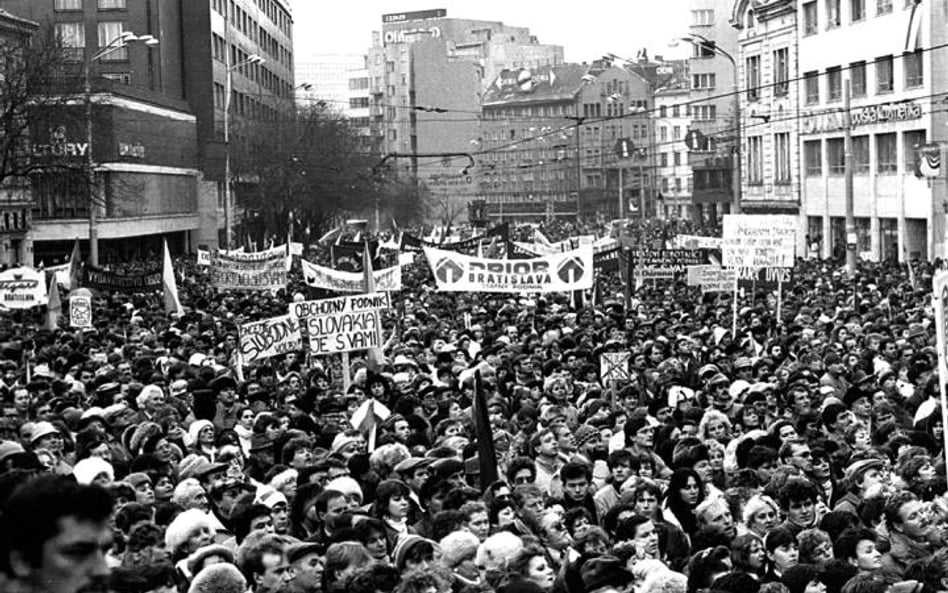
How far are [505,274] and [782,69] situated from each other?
51972 mm

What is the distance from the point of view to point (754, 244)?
86.8 feet

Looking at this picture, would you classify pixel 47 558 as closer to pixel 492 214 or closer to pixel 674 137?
pixel 674 137

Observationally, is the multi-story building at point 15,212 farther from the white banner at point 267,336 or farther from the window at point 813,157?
the white banner at point 267,336

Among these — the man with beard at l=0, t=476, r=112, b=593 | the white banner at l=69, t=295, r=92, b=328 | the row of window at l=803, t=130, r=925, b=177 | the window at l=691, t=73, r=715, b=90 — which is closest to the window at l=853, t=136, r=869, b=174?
the row of window at l=803, t=130, r=925, b=177

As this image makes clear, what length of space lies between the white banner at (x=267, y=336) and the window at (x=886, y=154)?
144 feet

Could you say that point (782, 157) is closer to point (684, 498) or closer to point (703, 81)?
point (703, 81)

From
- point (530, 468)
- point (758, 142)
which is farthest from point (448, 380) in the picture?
point (758, 142)

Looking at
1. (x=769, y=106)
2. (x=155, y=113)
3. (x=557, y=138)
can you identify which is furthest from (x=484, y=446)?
(x=557, y=138)

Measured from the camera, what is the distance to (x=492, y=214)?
172500mm

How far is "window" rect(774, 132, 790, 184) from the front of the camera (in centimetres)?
7262

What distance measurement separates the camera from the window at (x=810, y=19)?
68188 mm

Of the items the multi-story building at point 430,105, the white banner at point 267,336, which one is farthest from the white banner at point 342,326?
the multi-story building at point 430,105

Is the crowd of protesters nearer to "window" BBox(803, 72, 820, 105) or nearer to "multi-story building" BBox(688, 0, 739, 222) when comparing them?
"window" BBox(803, 72, 820, 105)

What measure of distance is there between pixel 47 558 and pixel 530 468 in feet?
25.0
